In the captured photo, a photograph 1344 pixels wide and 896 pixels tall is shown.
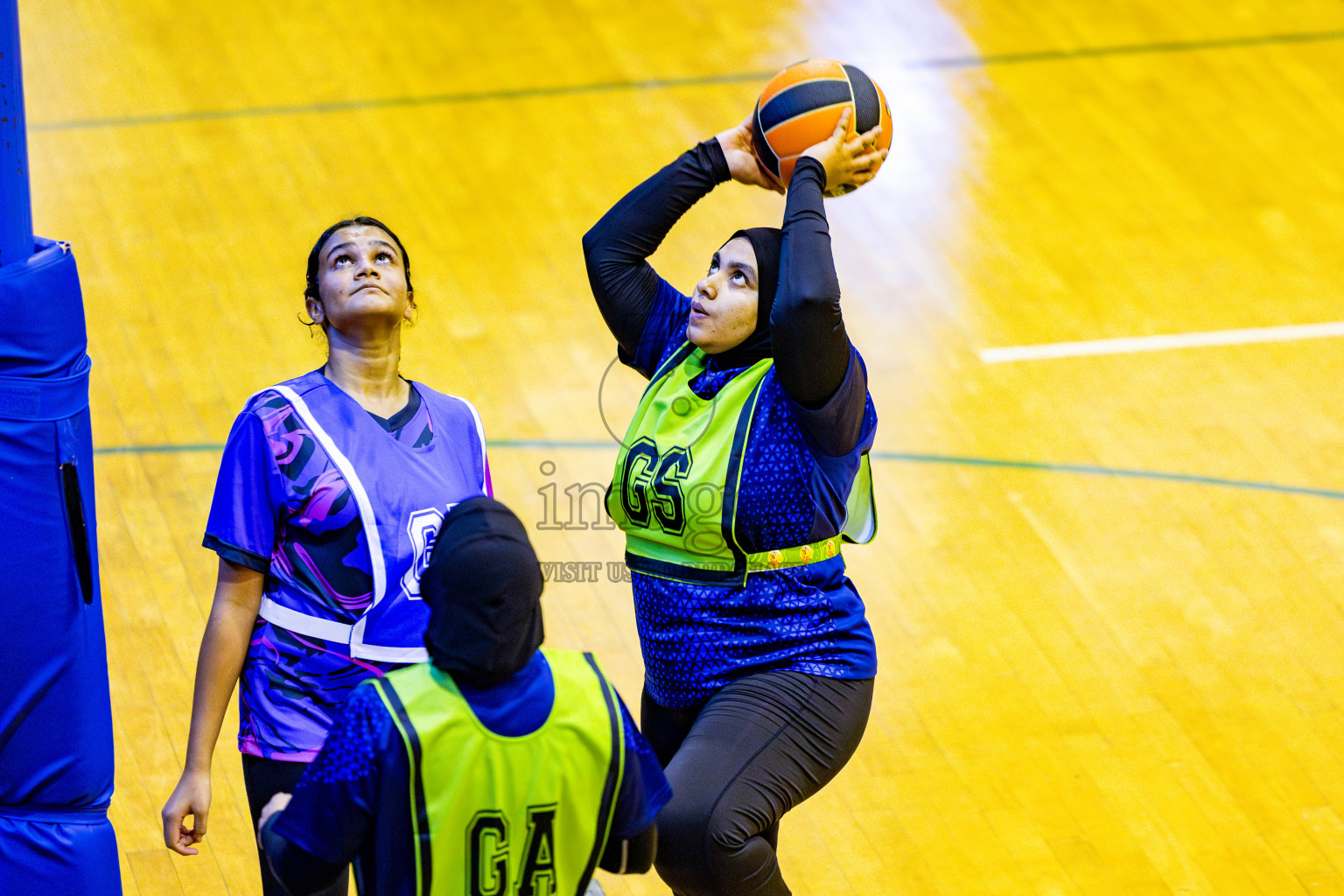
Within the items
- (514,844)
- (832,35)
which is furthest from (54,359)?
(832,35)

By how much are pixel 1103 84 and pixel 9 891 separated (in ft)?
21.1

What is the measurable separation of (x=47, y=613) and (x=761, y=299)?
1473mm

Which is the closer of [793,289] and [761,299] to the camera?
[793,289]

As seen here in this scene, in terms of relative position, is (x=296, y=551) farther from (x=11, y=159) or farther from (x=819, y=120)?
(x=819, y=120)

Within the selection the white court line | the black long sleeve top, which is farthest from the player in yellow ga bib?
the white court line

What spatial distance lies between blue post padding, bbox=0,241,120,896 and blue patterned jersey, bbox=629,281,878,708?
3.57 feet

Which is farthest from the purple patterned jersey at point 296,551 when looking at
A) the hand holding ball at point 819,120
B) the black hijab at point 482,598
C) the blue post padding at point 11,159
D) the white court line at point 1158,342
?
the white court line at point 1158,342

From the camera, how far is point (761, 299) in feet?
9.46

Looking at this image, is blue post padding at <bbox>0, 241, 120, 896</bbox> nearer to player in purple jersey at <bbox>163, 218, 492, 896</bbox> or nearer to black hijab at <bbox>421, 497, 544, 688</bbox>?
player in purple jersey at <bbox>163, 218, 492, 896</bbox>

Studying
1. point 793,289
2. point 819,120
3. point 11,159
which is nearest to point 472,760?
point 793,289

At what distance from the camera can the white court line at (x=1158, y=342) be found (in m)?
6.00

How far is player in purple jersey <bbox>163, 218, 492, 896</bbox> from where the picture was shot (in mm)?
2699

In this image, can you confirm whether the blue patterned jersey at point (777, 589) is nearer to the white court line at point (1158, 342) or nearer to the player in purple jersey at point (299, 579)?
the player in purple jersey at point (299, 579)

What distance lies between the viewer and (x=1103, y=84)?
24.7 feet
